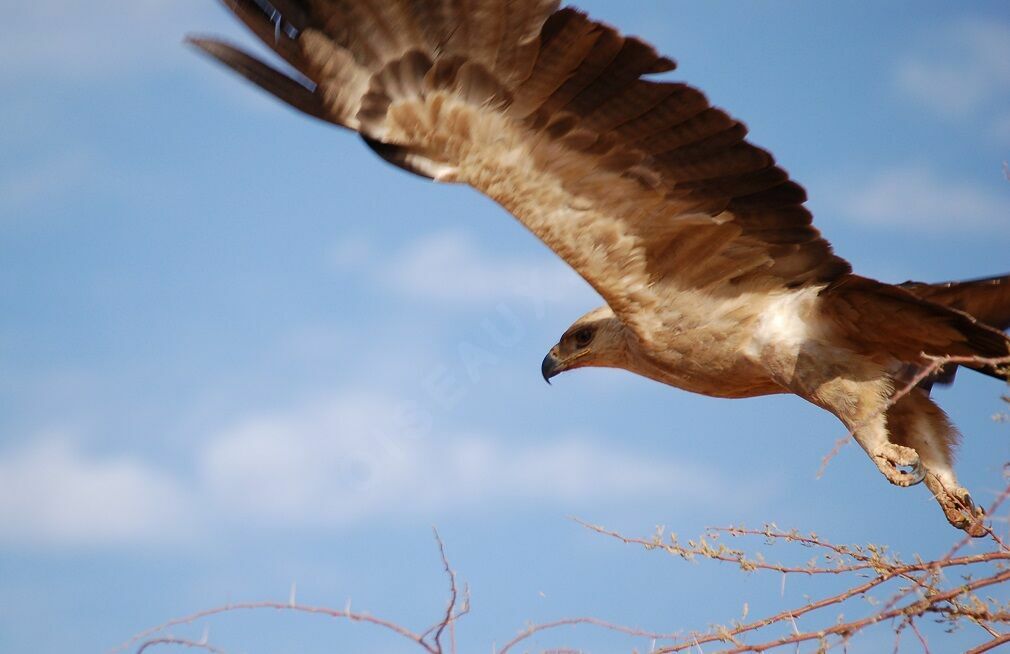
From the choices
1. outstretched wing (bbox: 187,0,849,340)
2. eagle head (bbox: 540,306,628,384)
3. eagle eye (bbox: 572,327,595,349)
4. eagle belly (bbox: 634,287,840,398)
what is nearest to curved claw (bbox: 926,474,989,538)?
eagle belly (bbox: 634,287,840,398)

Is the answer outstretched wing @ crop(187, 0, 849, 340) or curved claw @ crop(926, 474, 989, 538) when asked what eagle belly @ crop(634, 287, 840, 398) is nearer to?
outstretched wing @ crop(187, 0, 849, 340)

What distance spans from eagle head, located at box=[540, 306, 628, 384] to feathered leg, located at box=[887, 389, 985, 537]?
4.38 feet

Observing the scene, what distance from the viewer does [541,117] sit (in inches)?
169

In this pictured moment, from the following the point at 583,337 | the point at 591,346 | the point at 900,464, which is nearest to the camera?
the point at 900,464

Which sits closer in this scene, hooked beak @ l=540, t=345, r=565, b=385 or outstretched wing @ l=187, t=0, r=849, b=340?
outstretched wing @ l=187, t=0, r=849, b=340

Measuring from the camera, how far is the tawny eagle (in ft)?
13.8

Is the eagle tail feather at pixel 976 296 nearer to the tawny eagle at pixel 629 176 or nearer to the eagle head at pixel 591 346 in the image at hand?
the tawny eagle at pixel 629 176

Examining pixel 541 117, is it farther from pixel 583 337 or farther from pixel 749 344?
pixel 583 337

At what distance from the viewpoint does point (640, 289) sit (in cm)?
474

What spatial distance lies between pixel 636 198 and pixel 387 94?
1094 millimetres

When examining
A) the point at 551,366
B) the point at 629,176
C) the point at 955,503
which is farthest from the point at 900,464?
the point at 551,366

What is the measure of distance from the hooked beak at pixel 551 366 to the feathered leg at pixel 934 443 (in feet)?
6.27

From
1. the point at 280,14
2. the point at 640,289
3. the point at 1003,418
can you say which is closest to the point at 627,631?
the point at 1003,418

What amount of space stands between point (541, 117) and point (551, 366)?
6.66ft
